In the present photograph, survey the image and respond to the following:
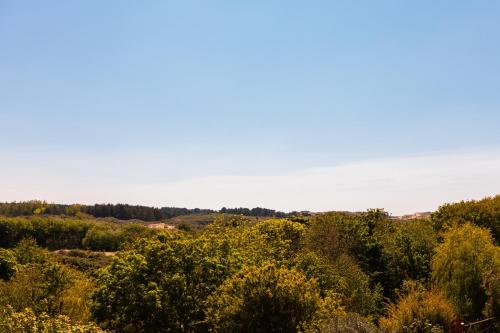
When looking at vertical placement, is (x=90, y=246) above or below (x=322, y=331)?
below

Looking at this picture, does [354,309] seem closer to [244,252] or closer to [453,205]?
[244,252]

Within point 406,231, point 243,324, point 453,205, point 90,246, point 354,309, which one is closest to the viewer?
point 243,324

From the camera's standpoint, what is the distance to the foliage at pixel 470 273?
A: 30375mm

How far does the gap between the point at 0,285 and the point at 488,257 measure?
148 ft

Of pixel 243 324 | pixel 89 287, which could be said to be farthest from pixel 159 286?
pixel 89 287

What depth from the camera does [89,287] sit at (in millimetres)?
44938

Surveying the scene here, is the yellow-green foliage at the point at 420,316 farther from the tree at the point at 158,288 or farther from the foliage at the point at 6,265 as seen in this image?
the foliage at the point at 6,265

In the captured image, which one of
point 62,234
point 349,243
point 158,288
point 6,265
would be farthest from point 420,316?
point 62,234

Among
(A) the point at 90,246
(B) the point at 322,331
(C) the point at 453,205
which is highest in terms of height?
(C) the point at 453,205

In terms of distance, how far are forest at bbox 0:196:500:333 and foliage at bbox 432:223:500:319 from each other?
8 cm

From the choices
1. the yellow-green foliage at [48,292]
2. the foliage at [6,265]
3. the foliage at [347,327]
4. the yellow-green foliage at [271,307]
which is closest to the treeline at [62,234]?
the foliage at [6,265]

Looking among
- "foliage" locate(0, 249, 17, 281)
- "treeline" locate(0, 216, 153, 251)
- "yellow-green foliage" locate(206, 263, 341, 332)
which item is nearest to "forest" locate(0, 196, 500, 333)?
"yellow-green foliage" locate(206, 263, 341, 332)

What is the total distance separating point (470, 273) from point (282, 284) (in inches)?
777

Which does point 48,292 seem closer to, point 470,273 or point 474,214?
point 470,273
